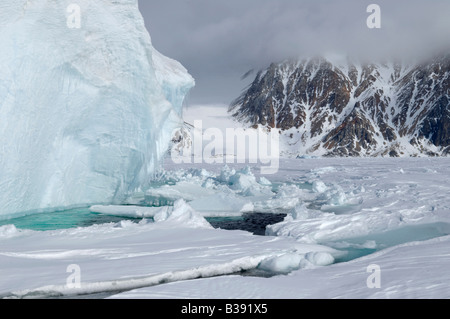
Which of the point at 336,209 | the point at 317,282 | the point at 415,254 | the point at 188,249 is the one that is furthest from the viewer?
the point at 336,209

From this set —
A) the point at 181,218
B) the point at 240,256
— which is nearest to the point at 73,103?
the point at 181,218

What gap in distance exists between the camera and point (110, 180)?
1271 cm

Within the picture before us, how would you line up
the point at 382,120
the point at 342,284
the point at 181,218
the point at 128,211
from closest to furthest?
the point at 342,284, the point at 181,218, the point at 128,211, the point at 382,120

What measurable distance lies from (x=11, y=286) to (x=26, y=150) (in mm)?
6077

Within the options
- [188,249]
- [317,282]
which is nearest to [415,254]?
[317,282]

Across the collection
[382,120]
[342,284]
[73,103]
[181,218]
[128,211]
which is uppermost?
[382,120]

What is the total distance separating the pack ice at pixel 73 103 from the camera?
8938 millimetres

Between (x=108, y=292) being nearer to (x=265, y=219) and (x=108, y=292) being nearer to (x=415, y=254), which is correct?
(x=415, y=254)

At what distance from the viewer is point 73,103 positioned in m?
10.5

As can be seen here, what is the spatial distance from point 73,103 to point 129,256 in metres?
6.65

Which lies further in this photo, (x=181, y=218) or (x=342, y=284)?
(x=181, y=218)

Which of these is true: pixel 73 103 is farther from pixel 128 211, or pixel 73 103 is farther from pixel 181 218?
pixel 181 218

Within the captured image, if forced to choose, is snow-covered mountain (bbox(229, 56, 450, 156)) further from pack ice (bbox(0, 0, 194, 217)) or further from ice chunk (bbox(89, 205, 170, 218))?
ice chunk (bbox(89, 205, 170, 218))
